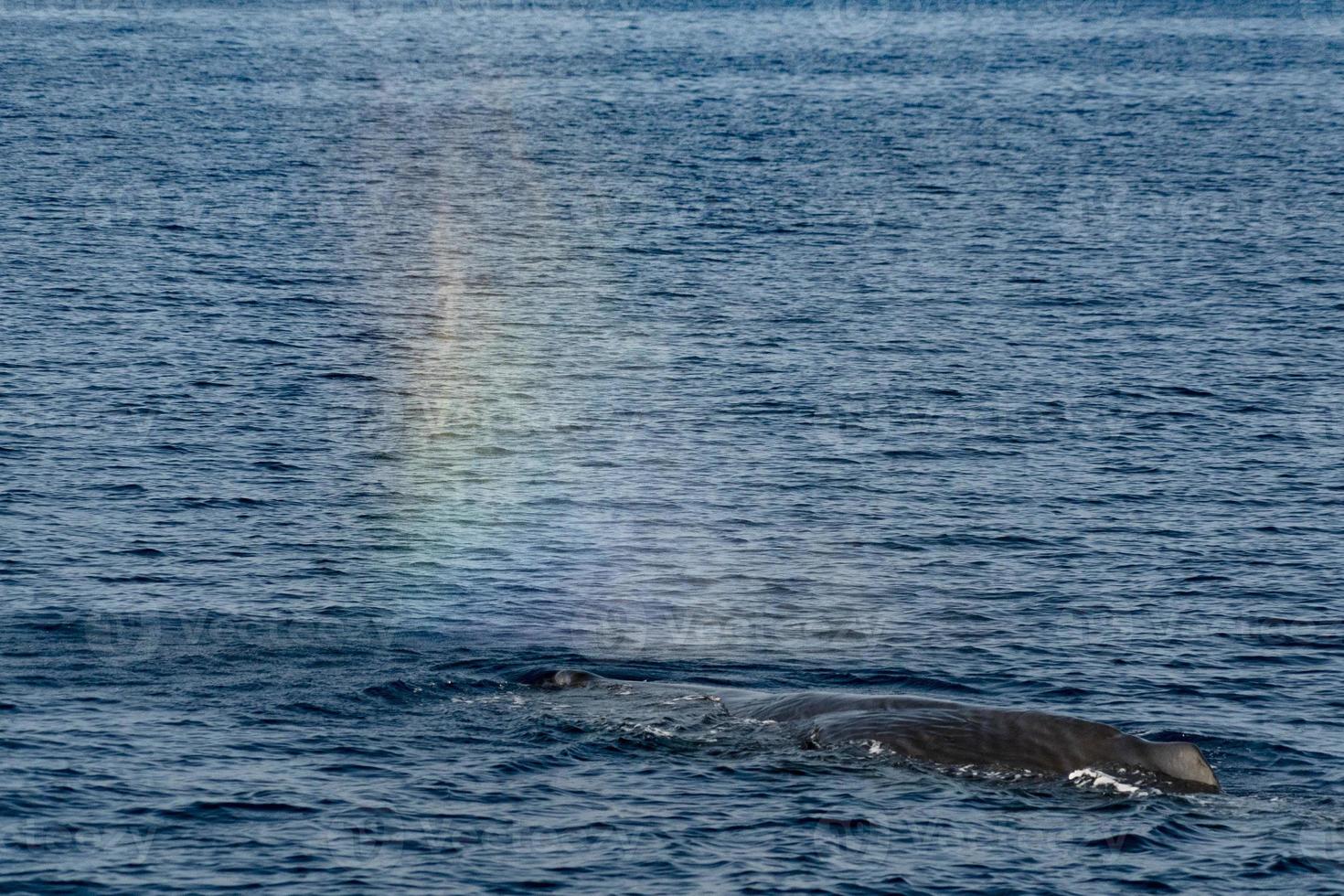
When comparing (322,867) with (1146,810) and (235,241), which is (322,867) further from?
(235,241)

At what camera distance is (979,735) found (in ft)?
135

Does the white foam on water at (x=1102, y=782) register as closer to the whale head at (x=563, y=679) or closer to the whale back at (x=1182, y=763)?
the whale back at (x=1182, y=763)

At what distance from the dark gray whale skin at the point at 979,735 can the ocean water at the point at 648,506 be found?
0.75 m

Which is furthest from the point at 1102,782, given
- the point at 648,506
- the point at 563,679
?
the point at 648,506

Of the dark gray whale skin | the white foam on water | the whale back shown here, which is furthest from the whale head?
the whale back

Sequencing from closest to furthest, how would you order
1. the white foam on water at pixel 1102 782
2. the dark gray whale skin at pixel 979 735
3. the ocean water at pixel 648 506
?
the ocean water at pixel 648 506
the white foam on water at pixel 1102 782
the dark gray whale skin at pixel 979 735

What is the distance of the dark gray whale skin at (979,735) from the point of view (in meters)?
39.9

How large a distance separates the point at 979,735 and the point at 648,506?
1025 inches

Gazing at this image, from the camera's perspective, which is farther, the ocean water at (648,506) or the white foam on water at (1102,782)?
the white foam on water at (1102,782)

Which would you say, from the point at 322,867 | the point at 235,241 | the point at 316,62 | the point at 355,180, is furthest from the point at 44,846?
the point at 316,62

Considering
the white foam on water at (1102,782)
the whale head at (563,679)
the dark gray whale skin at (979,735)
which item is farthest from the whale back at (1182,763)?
the whale head at (563,679)

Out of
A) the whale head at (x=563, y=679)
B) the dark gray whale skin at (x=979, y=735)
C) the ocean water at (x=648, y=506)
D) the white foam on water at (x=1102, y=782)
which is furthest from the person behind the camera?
the whale head at (x=563, y=679)

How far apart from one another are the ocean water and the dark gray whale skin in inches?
29.6

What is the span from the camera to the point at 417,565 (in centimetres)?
5903
